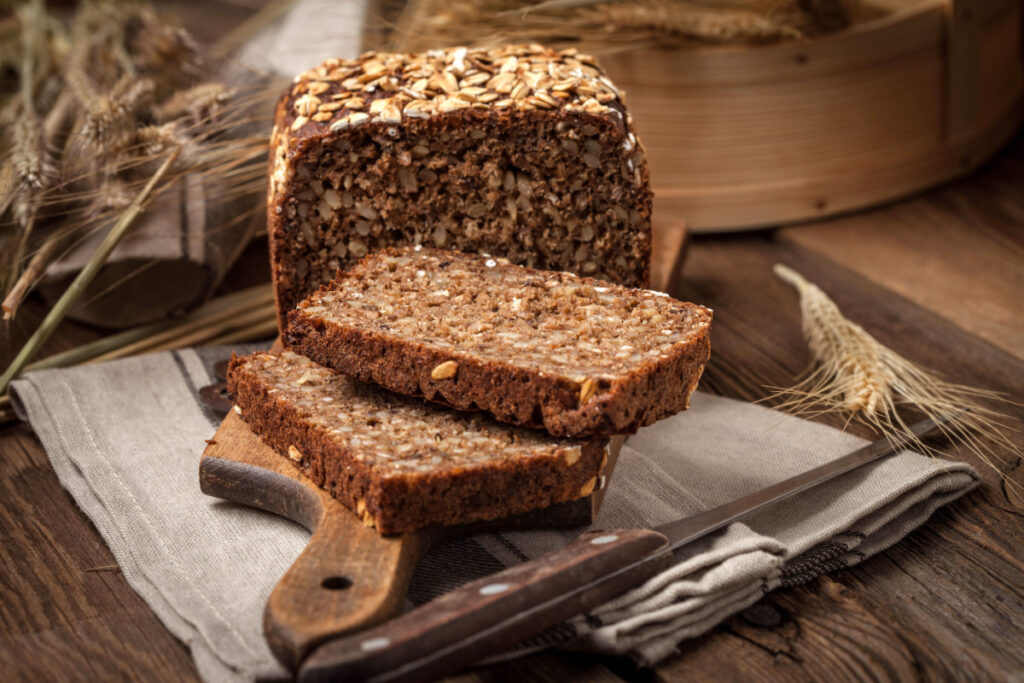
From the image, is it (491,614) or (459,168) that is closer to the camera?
(491,614)

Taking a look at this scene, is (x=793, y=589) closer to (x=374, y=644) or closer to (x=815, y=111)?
(x=374, y=644)

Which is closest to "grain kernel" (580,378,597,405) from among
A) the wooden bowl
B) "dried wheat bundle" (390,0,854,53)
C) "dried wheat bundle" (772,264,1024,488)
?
"dried wheat bundle" (772,264,1024,488)

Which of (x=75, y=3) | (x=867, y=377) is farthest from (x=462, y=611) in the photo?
(x=75, y=3)

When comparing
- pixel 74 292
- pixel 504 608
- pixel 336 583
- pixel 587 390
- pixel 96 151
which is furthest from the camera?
pixel 96 151

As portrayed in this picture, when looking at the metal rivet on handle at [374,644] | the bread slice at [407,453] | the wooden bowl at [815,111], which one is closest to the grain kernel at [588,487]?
the bread slice at [407,453]

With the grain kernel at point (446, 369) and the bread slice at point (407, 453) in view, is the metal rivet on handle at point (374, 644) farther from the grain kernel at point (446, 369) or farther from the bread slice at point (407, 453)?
the grain kernel at point (446, 369)

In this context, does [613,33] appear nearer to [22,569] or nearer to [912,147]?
[912,147]

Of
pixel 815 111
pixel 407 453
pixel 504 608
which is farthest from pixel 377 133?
pixel 815 111
